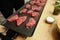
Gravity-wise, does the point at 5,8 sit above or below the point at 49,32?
below

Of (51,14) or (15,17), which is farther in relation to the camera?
(51,14)

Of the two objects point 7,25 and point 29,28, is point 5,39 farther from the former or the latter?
point 29,28

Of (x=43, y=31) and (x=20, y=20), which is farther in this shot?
(x=20, y=20)

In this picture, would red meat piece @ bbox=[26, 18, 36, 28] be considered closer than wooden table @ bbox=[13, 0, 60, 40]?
No

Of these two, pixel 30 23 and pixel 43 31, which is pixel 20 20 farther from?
pixel 43 31

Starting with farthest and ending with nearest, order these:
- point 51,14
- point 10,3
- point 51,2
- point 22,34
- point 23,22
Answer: point 10,3, point 51,2, point 51,14, point 23,22, point 22,34

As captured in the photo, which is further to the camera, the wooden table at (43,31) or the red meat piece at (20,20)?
the red meat piece at (20,20)

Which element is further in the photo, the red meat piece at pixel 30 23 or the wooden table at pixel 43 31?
the red meat piece at pixel 30 23

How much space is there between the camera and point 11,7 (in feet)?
5.32

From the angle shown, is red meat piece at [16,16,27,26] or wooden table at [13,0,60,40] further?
red meat piece at [16,16,27,26]

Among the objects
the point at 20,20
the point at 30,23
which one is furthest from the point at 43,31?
the point at 20,20

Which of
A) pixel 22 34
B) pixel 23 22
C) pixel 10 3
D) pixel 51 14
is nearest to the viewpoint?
pixel 22 34

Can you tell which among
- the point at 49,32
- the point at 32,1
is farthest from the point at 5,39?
the point at 32,1

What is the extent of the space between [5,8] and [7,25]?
2.43 ft
